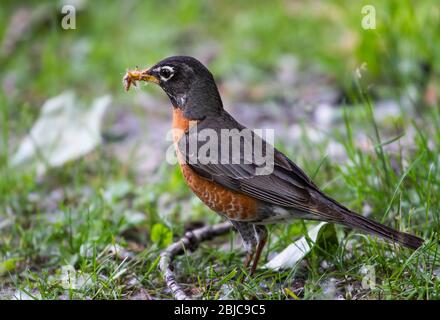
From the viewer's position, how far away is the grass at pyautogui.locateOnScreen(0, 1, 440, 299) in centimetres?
439

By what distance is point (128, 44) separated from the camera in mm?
9469

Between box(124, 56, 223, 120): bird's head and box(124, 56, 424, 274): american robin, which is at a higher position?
box(124, 56, 223, 120): bird's head

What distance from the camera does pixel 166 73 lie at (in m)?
5.14

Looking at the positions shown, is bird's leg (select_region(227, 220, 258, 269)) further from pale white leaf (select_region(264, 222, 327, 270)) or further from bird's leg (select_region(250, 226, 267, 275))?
pale white leaf (select_region(264, 222, 327, 270))

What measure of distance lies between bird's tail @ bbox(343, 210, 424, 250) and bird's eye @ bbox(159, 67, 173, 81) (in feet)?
5.35

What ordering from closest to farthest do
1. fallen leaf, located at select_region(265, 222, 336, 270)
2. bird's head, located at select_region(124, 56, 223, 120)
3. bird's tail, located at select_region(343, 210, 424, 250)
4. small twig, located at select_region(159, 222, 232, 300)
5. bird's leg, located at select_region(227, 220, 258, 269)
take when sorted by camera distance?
1. bird's tail, located at select_region(343, 210, 424, 250)
2. small twig, located at select_region(159, 222, 232, 300)
3. fallen leaf, located at select_region(265, 222, 336, 270)
4. bird's leg, located at select_region(227, 220, 258, 269)
5. bird's head, located at select_region(124, 56, 223, 120)

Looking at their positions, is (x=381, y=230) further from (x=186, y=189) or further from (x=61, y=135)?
(x=61, y=135)

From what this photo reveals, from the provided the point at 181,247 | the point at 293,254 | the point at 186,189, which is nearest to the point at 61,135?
the point at 186,189

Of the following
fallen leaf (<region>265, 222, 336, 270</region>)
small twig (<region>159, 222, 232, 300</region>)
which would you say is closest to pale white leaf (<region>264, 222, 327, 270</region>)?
fallen leaf (<region>265, 222, 336, 270</region>)

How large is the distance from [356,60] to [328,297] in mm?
4512

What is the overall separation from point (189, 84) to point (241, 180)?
89cm

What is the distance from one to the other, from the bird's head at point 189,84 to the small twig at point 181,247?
31.3 inches

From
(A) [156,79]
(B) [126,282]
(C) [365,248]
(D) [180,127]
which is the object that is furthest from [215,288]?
(A) [156,79]
